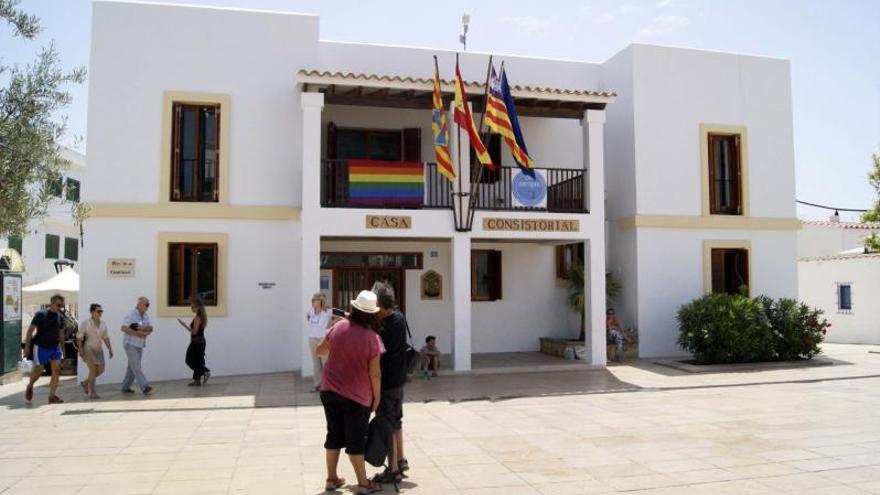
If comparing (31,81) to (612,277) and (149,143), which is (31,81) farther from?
(612,277)

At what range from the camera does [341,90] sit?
13.2 meters

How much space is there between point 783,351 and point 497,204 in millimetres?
6960

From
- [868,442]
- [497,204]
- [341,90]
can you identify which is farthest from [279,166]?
[868,442]

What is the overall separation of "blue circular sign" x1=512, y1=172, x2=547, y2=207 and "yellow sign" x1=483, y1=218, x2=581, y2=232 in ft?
1.29

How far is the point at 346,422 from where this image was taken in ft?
18.7

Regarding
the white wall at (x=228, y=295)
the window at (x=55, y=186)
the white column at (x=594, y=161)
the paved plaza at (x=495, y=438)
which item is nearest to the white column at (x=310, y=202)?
the white wall at (x=228, y=295)

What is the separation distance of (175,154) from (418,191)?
480cm

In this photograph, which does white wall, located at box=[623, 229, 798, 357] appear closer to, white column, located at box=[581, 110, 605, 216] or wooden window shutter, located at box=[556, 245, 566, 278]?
wooden window shutter, located at box=[556, 245, 566, 278]

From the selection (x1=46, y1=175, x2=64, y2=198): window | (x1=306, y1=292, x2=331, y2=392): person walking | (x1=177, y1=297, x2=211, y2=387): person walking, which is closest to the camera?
(x1=46, y1=175, x2=64, y2=198): window

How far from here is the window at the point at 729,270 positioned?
16.4 metres

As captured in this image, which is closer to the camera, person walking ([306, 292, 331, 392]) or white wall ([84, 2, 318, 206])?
person walking ([306, 292, 331, 392])

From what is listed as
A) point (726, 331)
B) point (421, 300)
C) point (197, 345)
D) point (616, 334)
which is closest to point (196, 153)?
point (197, 345)

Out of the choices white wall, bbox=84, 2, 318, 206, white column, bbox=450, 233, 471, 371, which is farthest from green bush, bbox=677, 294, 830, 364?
white wall, bbox=84, 2, 318, 206

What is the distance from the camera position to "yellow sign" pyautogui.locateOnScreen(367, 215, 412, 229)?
42.5 feet
